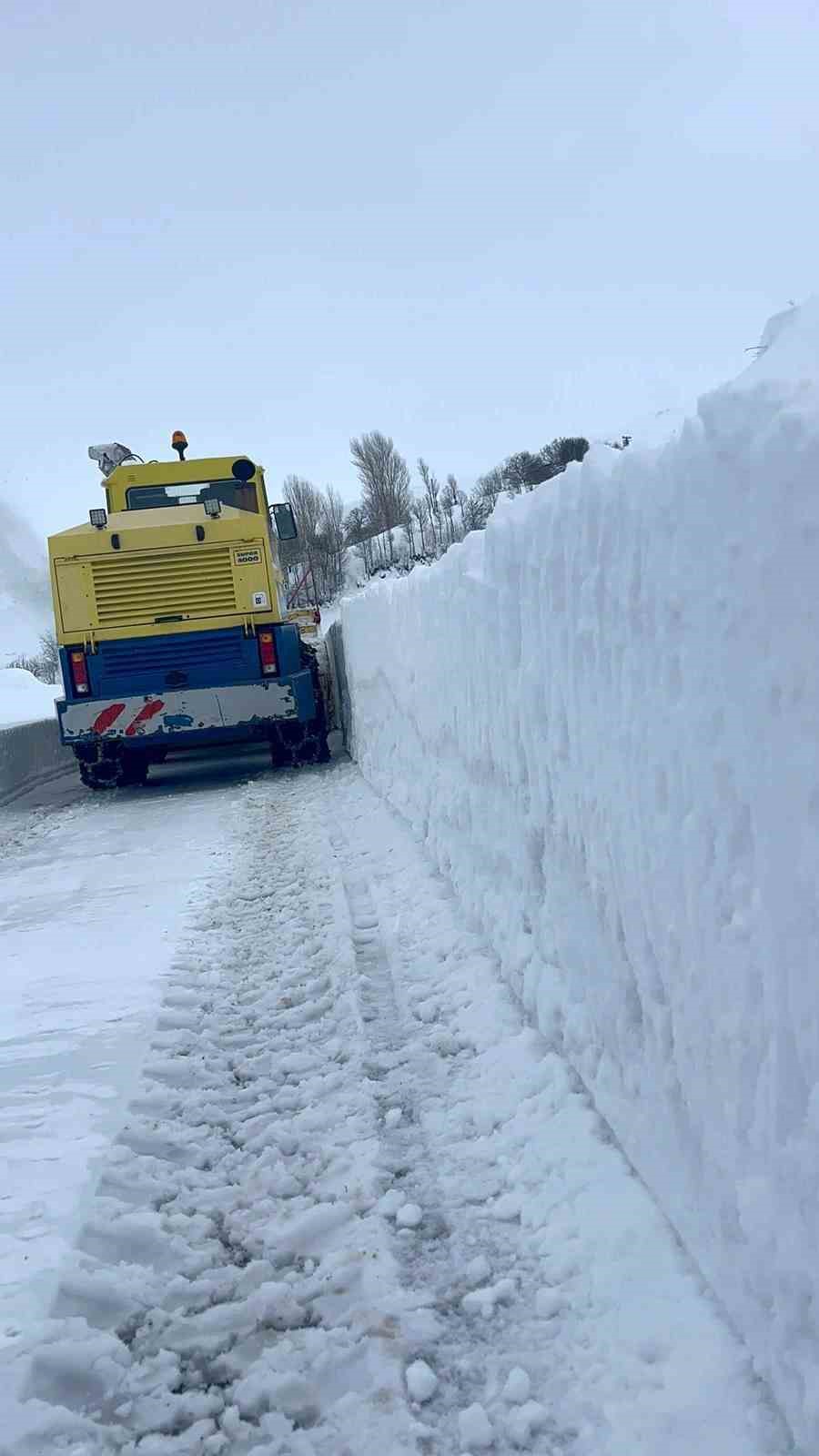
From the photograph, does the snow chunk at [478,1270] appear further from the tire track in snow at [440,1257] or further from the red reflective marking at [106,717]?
the red reflective marking at [106,717]

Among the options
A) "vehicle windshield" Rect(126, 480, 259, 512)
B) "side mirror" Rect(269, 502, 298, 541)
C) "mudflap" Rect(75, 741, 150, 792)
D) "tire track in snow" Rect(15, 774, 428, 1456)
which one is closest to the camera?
"tire track in snow" Rect(15, 774, 428, 1456)

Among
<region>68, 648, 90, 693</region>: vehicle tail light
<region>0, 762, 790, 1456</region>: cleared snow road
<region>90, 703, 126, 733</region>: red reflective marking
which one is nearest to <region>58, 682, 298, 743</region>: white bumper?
<region>90, 703, 126, 733</region>: red reflective marking

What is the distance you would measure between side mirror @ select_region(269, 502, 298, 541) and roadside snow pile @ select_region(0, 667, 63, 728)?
1147 cm

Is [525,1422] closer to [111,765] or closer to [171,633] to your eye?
[171,633]

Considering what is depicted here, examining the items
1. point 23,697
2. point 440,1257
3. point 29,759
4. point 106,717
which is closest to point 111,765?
point 106,717

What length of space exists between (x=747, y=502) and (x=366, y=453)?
4784 cm

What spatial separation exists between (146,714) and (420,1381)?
813cm

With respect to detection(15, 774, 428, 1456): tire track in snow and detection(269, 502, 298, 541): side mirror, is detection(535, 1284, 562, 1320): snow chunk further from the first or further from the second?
detection(269, 502, 298, 541): side mirror

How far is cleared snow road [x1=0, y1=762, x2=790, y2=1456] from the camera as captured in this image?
6.12ft

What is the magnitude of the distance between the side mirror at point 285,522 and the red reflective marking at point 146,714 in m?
2.26

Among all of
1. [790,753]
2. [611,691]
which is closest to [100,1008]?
[611,691]

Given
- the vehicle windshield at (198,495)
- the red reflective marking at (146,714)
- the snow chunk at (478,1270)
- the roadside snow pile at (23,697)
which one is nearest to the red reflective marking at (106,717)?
the red reflective marking at (146,714)

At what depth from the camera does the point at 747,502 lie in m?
1.54

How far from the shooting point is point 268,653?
9883 mm
